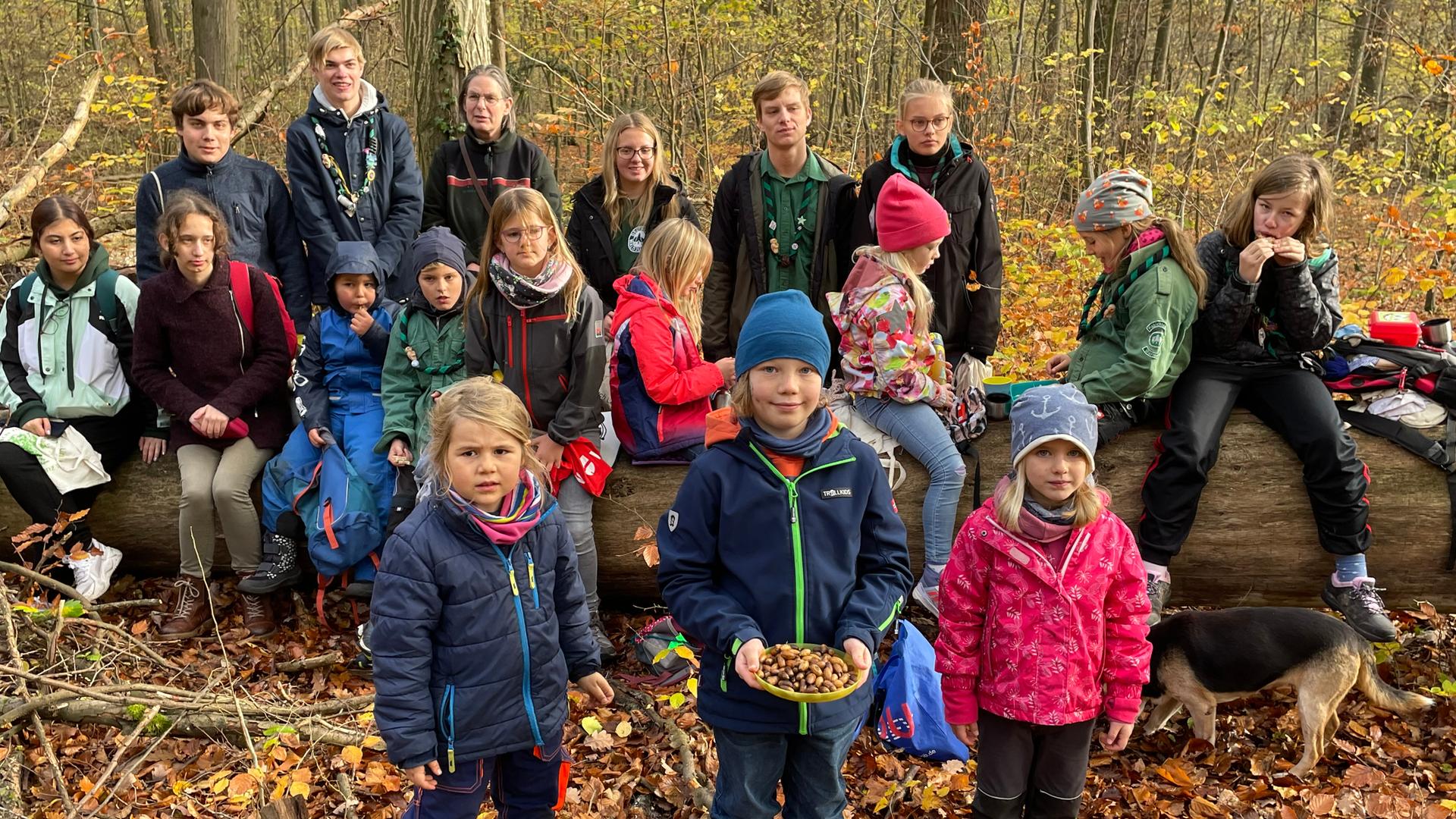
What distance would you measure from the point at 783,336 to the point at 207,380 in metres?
3.64

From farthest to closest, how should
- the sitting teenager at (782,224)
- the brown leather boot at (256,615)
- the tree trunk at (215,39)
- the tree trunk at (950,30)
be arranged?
the tree trunk at (215,39) < the tree trunk at (950,30) < the sitting teenager at (782,224) < the brown leather boot at (256,615)

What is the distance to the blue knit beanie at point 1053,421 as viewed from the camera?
3240mm

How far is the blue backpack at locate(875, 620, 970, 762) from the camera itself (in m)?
3.97

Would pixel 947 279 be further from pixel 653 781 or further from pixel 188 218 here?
pixel 188 218

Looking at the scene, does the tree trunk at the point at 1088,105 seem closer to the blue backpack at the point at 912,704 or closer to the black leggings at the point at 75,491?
the blue backpack at the point at 912,704

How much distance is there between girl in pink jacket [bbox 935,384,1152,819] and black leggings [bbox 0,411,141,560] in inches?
175

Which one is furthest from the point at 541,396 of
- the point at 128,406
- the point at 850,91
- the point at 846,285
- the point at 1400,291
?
the point at 850,91

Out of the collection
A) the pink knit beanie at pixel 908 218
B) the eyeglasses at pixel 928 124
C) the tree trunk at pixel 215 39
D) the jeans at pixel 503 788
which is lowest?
the jeans at pixel 503 788

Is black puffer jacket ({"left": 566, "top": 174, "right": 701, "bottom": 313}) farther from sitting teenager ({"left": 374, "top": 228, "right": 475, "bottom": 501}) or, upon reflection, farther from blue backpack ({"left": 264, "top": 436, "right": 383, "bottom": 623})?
blue backpack ({"left": 264, "top": 436, "right": 383, "bottom": 623})

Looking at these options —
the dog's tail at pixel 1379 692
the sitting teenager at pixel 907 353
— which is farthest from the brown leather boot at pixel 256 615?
the dog's tail at pixel 1379 692

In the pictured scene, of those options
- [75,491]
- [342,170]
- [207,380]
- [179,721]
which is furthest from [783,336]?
[75,491]

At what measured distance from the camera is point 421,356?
5020 mm

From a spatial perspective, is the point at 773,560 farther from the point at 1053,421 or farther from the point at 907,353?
the point at 907,353

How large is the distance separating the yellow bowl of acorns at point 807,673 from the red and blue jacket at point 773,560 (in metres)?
0.12
